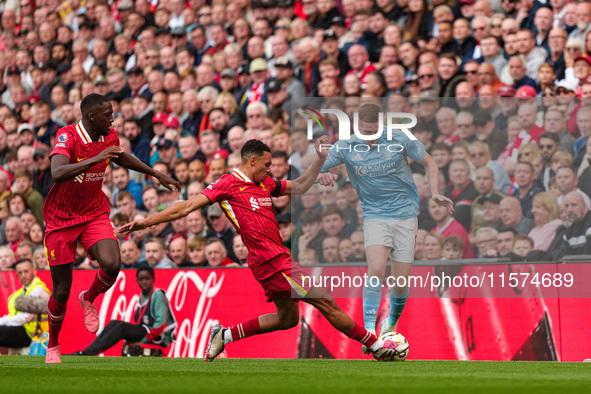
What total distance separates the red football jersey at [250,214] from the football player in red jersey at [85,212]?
0.55 metres

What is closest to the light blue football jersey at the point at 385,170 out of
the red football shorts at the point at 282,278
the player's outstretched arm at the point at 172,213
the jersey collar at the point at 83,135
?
the red football shorts at the point at 282,278

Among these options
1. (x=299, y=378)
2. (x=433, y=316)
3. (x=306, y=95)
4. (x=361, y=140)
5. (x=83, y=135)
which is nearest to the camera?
(x=299, y=378)

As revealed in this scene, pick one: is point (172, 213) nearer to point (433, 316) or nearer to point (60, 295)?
point (60, 295)

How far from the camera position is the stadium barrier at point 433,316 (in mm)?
9641

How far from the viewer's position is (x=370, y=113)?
9656 millimetres

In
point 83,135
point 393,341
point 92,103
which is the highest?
point 92,103

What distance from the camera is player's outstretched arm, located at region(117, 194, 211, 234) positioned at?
7.72m

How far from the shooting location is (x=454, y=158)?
10.2 m

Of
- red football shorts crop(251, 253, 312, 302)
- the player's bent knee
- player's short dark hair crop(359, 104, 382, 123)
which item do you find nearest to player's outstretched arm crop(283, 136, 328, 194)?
player's short dark hair crop(359, 104, 382, 123)

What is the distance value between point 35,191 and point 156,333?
4.64 meters

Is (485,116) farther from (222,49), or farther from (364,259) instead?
(222,49)

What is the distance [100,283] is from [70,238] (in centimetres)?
52

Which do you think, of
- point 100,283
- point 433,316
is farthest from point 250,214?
point 433,316

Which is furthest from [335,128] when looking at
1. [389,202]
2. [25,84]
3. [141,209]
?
[25,84]
